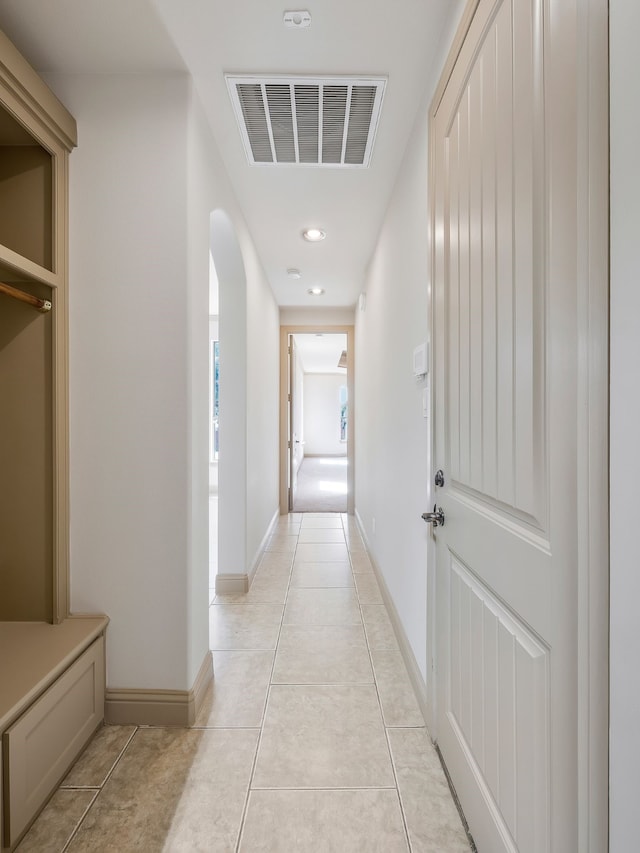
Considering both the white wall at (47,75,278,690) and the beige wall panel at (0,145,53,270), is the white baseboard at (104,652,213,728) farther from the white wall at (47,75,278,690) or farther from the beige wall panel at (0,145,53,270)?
the beige wall panel at (0,145,53,270)

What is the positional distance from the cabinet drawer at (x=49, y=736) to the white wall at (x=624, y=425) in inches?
56.9

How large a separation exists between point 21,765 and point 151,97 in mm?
2310

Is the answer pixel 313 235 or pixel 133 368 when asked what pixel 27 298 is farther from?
pixel 313 235

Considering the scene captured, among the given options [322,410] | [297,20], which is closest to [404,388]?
[297,20]

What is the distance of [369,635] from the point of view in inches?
98.5

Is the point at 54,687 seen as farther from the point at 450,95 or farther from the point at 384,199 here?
the point at 384,199

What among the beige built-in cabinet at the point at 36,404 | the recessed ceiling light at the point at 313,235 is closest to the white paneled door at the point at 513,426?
the beige built-in cabinet at the point at 36,404

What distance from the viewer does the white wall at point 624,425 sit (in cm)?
65

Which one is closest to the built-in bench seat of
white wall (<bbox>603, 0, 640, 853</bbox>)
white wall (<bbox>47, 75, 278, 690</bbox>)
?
white wall (<bbox>47, 75, 278, 690</bbox>)

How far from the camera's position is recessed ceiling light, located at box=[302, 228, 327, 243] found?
3.24m

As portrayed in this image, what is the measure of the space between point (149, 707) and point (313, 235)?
3016 millimetres

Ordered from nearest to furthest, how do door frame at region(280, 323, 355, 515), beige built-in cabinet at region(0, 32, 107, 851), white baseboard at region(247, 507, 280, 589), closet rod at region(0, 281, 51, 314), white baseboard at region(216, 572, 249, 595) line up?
1. closet rod at region(0, 281, 51, 314)
2. beige built-in cabinet at region(0, 32, 107, 851)
3. white baseboard at region(216, 572, 249, 595)
4. white baseboard at region(247, 507, 280, 589)
5. door frame at region(280, 323, 355, 515)

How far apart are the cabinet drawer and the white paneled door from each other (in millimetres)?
1266

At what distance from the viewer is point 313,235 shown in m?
3.32
